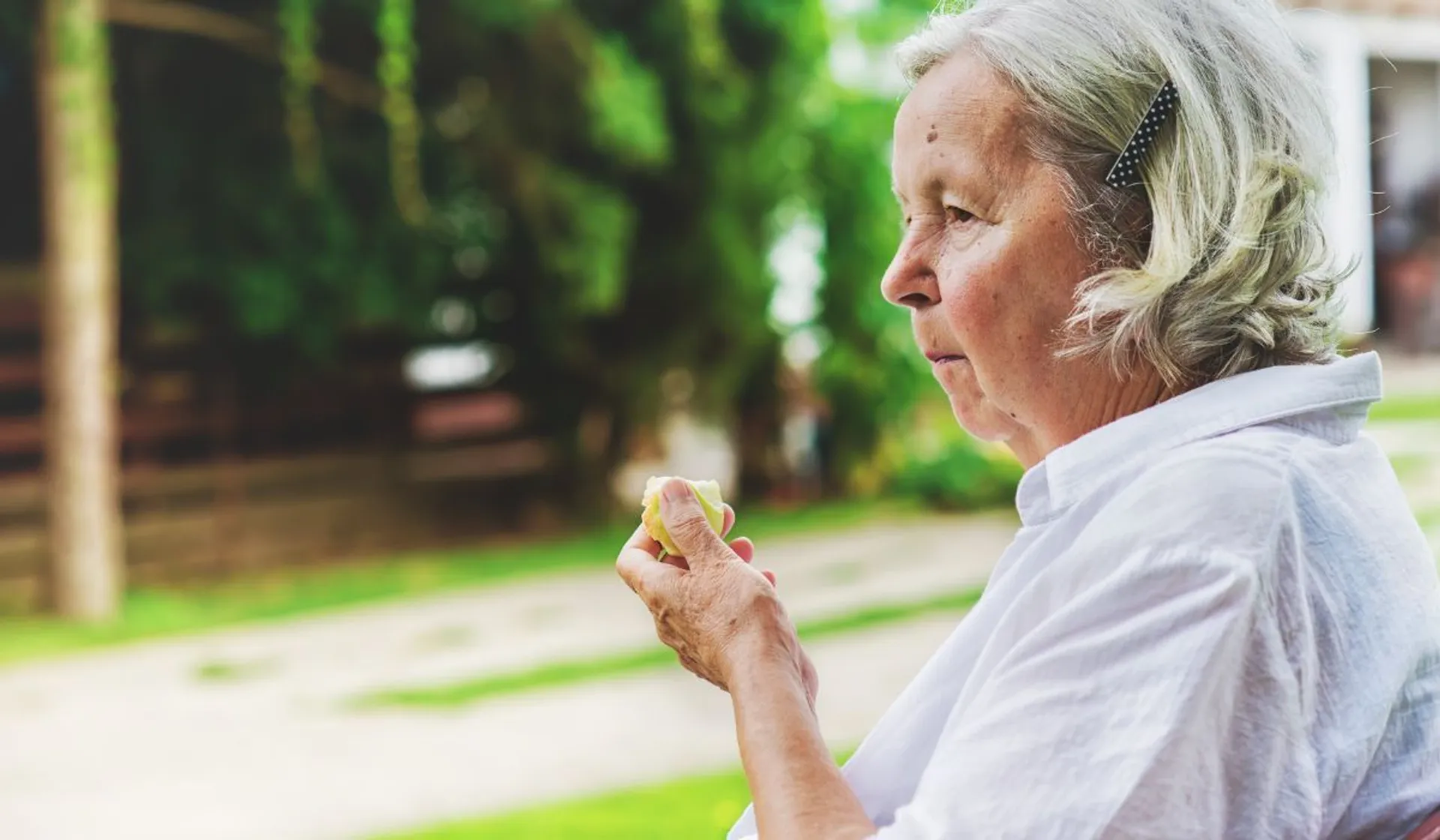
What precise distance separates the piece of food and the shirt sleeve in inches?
13.2

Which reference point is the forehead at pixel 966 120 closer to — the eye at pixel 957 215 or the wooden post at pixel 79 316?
the eye at pixel 957 215

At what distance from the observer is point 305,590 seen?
25.1 ft

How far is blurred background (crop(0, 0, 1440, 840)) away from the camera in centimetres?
531

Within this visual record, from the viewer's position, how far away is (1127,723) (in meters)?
0.87

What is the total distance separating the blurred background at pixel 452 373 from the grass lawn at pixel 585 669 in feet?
0.09

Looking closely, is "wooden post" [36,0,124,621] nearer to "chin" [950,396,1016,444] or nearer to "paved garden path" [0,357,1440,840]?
"paved garden path" [0,357,1440,840]

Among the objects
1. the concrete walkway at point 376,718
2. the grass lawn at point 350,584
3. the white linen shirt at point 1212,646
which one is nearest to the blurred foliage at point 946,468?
the grass lawn at point 350,584

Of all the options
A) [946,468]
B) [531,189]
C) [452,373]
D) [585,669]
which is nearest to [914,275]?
[585,669]

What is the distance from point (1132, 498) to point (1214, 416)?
0.33 ft

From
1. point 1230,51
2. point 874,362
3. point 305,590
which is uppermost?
point 1230,51

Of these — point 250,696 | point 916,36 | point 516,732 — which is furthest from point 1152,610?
point 250,696

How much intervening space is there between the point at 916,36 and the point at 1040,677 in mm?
530

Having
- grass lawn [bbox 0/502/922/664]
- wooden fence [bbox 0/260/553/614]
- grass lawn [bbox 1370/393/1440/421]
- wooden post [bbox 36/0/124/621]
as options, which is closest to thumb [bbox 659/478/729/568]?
grass lawn [bbox 0/502/922/664]

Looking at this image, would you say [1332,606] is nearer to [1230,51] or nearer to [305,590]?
[1230,51]
